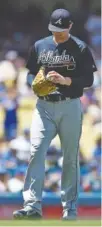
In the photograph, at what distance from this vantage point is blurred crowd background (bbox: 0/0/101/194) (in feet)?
34.4

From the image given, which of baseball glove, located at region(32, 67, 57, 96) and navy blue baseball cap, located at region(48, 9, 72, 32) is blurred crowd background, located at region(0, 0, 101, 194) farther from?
navy blue baseball cap, located at region(48, 9, 72, 32)

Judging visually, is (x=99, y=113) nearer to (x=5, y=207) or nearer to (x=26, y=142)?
(x=26, y=142)

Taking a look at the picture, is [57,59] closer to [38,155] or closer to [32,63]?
[32,63]

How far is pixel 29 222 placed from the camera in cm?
573

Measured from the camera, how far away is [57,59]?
20.8ft

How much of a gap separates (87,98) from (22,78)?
3.10ft

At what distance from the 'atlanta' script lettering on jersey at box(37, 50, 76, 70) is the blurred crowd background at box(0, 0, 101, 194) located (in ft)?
13.1

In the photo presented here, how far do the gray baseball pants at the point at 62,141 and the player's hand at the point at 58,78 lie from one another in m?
0.18

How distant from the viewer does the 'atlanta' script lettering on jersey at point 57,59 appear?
20.7 feet

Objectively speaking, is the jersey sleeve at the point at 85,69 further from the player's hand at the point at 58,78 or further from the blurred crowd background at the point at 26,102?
the blurred crowd background at the point at 26,102

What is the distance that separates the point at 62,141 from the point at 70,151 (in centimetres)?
10

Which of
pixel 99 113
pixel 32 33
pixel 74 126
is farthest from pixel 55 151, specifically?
pixel 74 126

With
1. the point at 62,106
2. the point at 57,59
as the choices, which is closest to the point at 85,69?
the point at 57,59


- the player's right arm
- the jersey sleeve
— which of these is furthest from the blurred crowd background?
the jersey sleeve
